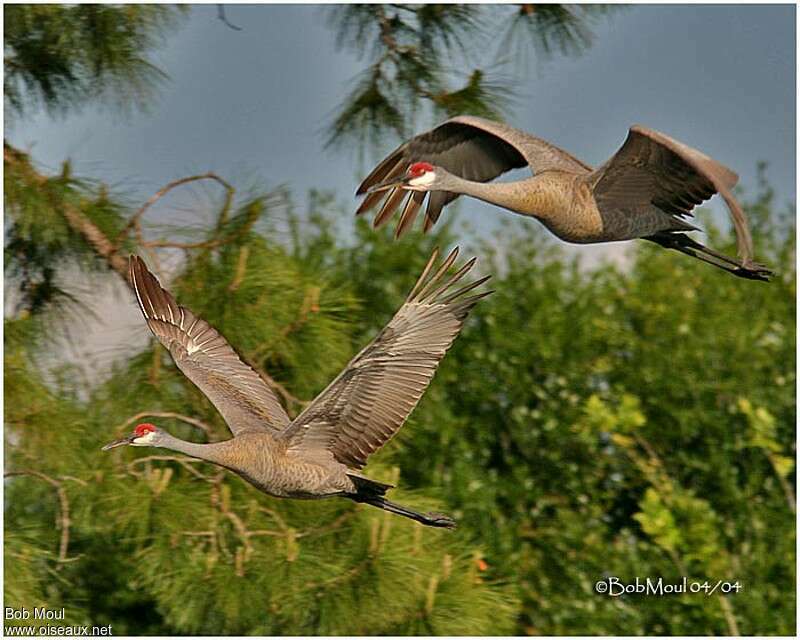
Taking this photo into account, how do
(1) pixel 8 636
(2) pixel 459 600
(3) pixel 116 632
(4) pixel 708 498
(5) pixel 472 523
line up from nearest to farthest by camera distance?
(1) pixel 8 636 → (2) pixel 459 600 → (3) pixel 116 632 → (5) pixel 472 523 → (4) pixel 708 498

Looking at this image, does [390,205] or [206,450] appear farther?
[390,205]

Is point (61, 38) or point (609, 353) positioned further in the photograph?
point (609, 353)

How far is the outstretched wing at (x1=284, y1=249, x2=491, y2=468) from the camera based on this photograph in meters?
2.02

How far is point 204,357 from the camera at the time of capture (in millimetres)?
2518

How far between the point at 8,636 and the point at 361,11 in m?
1.65

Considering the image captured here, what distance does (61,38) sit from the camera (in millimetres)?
3203

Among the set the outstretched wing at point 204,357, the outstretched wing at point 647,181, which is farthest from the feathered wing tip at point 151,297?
the outstretched wing at point 647,181

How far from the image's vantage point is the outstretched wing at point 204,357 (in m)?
2.30

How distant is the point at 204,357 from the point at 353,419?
550 millimetres

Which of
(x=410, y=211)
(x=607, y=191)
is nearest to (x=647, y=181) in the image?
(x=607, y=191)

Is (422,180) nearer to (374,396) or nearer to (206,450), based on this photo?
(374,396)

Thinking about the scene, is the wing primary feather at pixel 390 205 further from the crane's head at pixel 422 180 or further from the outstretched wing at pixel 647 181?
the outstretched wing at pixel 647 181

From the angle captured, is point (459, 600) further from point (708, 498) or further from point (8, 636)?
point (708, 498)

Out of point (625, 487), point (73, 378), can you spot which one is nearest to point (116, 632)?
point (73, 378)
